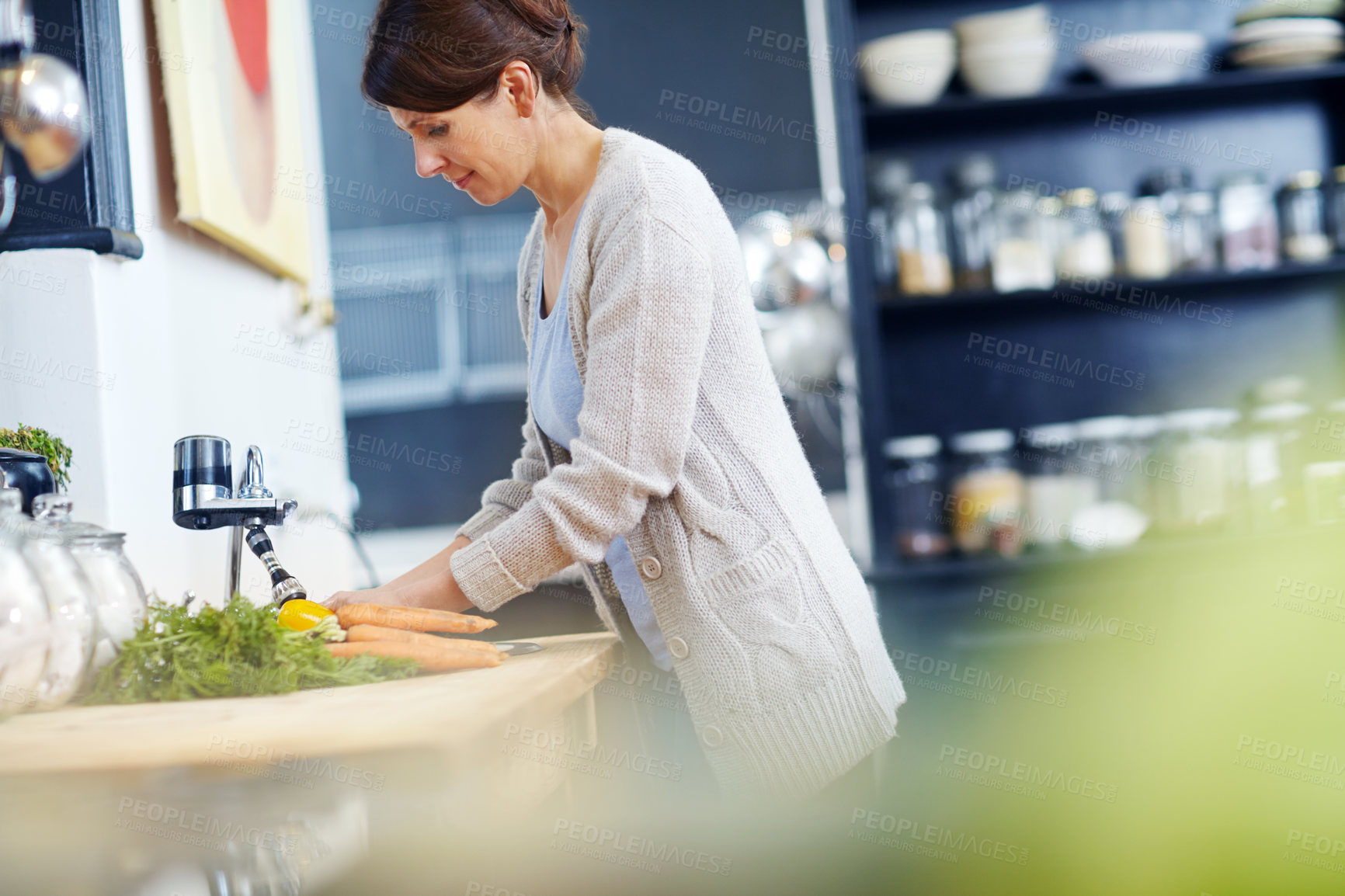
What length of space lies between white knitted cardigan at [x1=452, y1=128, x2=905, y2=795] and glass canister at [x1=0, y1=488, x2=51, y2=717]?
38 centimetres

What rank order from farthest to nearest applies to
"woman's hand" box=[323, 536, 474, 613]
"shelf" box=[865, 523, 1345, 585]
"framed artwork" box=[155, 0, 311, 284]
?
1. "shelf" box=[865, 523, 1345, 585]
2. "framed artwork" box=[155, 0, 311, 284]
3. "woman's hand" box=[323, 536, 474, 613]

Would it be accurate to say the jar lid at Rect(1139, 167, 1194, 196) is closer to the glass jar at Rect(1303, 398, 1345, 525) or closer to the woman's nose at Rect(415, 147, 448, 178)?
the glass jar at Rect(1303, 398, 1345, 525)

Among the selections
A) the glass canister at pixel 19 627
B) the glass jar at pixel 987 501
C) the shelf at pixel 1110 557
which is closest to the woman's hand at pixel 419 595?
the glass canister at pixel 19 627

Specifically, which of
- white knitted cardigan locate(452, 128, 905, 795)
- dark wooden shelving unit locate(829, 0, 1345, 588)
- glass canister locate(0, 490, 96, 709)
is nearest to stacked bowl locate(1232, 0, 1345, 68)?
dark wooden shelving unit locate(829, 0, 1345, 588)

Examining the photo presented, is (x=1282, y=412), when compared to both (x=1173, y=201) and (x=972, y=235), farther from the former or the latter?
(x=972, y=235)

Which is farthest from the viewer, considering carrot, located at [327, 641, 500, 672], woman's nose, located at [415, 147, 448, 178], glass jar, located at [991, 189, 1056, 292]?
glass jar, located at [991, 189, 1056, 292]

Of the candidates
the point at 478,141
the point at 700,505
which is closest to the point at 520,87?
the point at 478,141

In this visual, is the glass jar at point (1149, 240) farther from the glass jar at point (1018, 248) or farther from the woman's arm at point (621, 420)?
the woman's arm at point (621, 420)

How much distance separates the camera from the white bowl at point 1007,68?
95.0 inches

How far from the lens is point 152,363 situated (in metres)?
1.46

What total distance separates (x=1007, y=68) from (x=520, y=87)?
1607 mm

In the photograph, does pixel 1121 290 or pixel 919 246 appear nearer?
pixel 919 246

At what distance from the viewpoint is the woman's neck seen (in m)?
1.22

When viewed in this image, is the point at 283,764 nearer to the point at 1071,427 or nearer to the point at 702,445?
the point at 702,445
